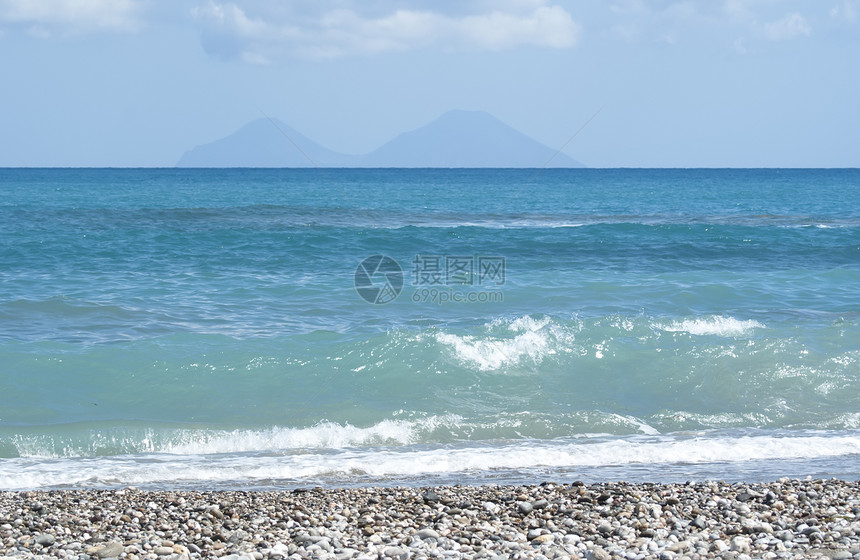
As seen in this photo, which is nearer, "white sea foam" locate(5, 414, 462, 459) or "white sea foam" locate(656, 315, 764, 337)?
"white sea foam" locate(5, 414, 462, 459)

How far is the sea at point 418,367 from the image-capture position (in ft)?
28.6

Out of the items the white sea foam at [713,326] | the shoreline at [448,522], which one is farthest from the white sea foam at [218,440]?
the white sea foam at [713,326]

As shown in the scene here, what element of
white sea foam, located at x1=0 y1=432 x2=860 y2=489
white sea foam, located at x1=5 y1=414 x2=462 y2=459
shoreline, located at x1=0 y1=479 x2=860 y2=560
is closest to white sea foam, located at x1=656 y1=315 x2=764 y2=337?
white sea foam, located at x1=0 y1=432 x2=860 y2=489

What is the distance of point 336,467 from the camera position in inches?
330

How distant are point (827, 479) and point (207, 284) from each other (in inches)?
541

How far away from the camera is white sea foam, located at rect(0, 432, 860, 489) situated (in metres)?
8.12

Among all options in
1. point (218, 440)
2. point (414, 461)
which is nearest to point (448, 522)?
point (414, 461)

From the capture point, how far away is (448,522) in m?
6.13

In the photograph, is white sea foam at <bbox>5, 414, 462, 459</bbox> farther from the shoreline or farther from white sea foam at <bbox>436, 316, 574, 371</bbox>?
white sea foam at <bbox>436, 316, 574, 371</bbox>

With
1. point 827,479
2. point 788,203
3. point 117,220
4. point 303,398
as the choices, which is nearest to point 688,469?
point 827,479

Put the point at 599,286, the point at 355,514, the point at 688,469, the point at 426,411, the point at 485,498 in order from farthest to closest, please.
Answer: the point at 599,286 < the point at 426,411 < the point at 688,469 < the point at 485,498 < the point at 355,514

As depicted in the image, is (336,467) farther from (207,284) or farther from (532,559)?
(207,284)

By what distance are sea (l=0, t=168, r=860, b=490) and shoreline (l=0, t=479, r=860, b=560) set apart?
97 cm

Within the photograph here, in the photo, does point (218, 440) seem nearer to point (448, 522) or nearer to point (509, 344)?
point (448, 522)
